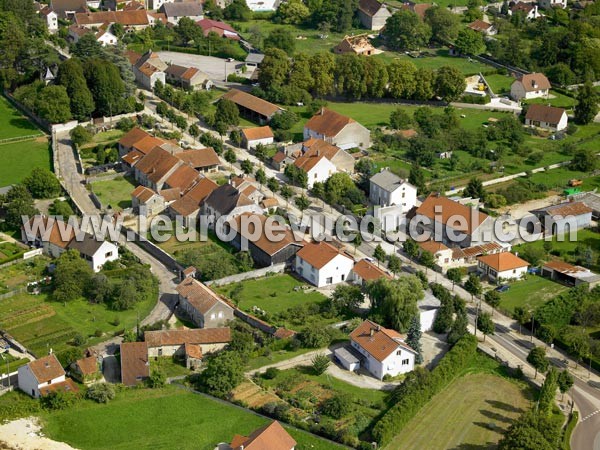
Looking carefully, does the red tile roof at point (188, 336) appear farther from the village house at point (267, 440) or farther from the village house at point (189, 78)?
the village house at point (189, 78)

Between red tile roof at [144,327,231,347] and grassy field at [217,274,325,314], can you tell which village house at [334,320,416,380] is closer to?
grassy field at [217,274,325,314]

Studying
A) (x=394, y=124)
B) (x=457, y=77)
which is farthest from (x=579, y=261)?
(x=457, y=77)

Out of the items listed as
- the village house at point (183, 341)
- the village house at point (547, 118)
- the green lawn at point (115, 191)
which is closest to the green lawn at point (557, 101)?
the village house at point (547, 118)

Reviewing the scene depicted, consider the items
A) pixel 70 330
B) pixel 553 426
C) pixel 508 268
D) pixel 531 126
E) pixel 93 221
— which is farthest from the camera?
pixel 531 126

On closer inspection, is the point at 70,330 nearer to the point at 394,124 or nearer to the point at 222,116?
the point at 222,116

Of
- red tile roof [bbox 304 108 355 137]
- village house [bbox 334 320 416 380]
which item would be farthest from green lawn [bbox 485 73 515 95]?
village house [bbox 334 320 416 380]
